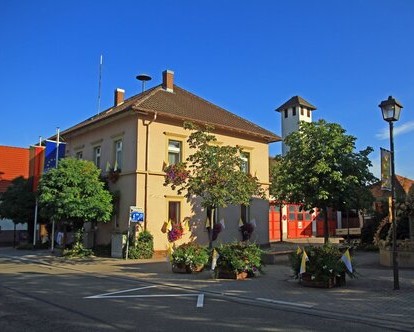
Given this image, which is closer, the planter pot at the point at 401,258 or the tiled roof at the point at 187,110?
the planter pot at the point at 401,258

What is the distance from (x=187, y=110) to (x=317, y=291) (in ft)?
53.2

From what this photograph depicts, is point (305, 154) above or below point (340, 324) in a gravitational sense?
above

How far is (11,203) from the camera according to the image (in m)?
29.3

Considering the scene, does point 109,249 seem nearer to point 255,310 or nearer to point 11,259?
point 11,259

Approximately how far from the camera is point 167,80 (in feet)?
92.6

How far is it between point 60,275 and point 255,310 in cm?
890

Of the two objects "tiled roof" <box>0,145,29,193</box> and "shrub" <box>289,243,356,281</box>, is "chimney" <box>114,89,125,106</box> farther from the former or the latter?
"shrub" <box>289,243,356,281</box>

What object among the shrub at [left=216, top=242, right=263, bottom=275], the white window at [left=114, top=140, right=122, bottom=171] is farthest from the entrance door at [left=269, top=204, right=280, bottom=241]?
the shrub at [left=216, top=242, right=263, bottom=275]

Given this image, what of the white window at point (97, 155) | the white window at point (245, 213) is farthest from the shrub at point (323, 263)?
the white window at point (97, 155)

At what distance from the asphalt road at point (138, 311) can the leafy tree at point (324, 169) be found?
925 centimetres

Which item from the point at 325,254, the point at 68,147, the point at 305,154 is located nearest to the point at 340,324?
the point at 325,254

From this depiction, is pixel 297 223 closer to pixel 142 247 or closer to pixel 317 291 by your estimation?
pixel 142 247

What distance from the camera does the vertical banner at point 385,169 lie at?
1189 cm

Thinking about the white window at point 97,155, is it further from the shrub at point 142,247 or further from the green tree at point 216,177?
the green tree at point 216,177
